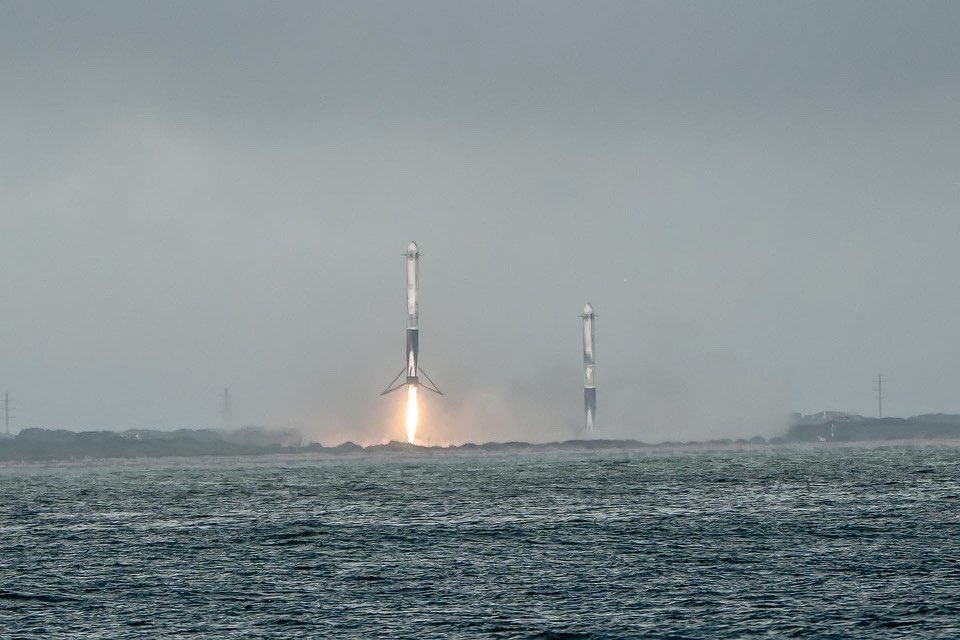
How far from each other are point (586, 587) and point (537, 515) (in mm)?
46150

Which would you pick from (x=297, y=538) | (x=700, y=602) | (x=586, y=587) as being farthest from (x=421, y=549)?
(x=700, y=602)

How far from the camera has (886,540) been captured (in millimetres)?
A: 78375

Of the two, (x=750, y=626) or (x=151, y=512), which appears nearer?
(x=750, y=626)

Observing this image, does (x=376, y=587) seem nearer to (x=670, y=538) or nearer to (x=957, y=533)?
(x=670, y=538)

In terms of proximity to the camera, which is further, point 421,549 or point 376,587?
point 421,549

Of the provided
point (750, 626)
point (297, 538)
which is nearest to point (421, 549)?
point (297, 538)

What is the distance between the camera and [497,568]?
224 ft

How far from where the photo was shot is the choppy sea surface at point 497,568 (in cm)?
5053

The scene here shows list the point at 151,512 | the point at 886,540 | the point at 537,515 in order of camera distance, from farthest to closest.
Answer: the point at 151,512, the point at 537,515, the point at 886,540

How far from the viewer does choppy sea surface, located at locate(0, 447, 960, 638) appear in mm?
50531

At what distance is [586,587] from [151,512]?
235 ft

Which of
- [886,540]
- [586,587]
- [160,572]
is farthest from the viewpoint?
[886,540]

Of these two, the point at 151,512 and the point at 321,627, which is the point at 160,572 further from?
the point at 151,512

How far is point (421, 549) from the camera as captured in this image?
78.8 meters
